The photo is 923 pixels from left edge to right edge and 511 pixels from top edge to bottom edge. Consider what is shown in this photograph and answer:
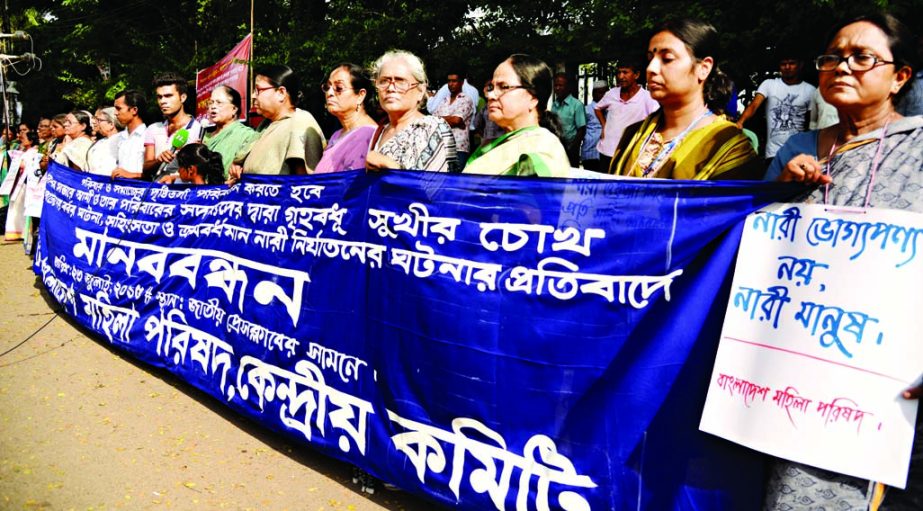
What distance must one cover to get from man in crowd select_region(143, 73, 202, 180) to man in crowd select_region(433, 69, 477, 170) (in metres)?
2.66

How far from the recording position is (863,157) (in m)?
2.19

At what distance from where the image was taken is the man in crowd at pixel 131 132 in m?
7.14

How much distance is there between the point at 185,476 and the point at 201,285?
1.40 metres

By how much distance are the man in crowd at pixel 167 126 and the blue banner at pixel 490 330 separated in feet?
9.02

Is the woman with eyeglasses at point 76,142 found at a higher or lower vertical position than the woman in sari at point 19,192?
higher

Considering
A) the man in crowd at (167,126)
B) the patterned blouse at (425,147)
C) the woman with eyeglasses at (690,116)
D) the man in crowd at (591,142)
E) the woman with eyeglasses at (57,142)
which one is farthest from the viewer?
the woman with eyeglasses at (57,142)

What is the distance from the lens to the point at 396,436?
310 cm

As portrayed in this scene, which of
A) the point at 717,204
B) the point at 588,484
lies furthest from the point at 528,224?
the point at 588,484

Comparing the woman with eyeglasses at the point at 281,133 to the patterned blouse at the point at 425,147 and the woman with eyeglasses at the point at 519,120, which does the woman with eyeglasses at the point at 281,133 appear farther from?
the woman with eyeglasses at the point at 519,120

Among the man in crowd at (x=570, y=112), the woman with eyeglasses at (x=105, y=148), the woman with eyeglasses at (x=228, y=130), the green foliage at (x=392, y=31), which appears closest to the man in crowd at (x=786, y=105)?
the green foliage at (x=392, y=31)

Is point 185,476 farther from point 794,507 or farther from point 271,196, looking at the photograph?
point 794,507

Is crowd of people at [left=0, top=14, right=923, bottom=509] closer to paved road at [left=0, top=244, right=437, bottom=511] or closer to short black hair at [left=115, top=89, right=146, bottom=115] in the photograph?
short black hair at [left=115, top=89, right=146, bottom=115]

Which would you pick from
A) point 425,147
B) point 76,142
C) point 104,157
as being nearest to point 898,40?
point 425,147

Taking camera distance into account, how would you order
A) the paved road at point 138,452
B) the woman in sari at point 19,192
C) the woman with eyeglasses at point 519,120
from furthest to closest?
the woman in sari at point 19,192, the woman with eyeglasses at point 519,120, the paved road at point 138,452
